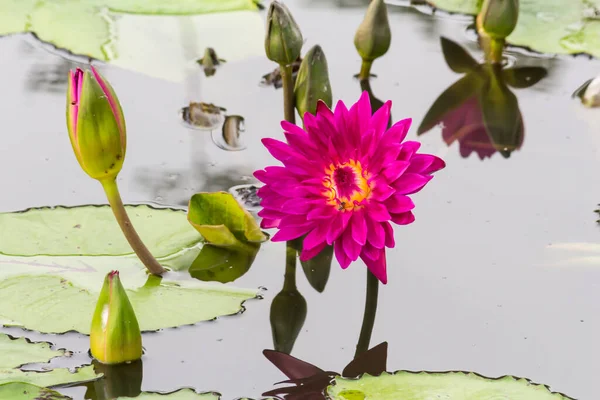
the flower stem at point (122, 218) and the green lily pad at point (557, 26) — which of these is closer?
the flower stem at point (122, 218)

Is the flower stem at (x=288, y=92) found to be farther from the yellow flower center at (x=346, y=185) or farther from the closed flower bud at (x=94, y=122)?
the closed flower bud at (x=94, y=122)

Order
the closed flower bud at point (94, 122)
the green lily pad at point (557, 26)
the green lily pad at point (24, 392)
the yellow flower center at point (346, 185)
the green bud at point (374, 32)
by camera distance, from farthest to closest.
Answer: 1. the green lily pad at point (557, 26)
2. the green bud at point (374, 32)
3. the yellow flower center at point (346, 185)
4. the closed flower bud at point (94, 122)
5. the green lily pad at point (24, 392)

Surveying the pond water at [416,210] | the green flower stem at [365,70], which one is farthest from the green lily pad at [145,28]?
the green flower stem at [365,70]

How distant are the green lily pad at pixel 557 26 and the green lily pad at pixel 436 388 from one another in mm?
1322

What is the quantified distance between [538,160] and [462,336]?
25.2 inches

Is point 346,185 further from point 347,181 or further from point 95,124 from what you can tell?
point 95,124

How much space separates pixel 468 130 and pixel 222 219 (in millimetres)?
713

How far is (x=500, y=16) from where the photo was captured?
216cm

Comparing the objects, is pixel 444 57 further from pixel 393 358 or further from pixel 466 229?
pixel 393 358

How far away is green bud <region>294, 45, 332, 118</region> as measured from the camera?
1.64 metres

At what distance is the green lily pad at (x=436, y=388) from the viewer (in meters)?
1.19

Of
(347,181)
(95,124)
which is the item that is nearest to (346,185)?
(347,181)

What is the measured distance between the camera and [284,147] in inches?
56.0

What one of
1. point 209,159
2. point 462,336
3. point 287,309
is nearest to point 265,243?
point 287,309
